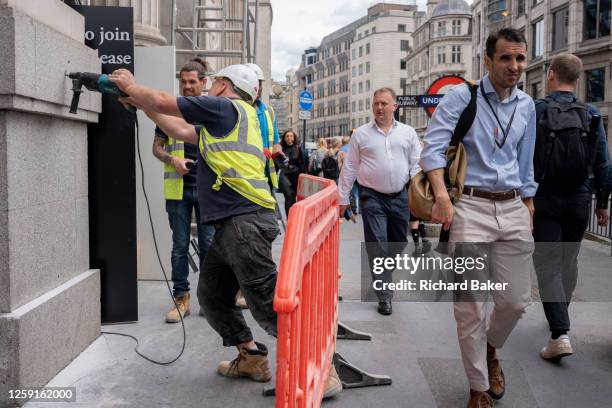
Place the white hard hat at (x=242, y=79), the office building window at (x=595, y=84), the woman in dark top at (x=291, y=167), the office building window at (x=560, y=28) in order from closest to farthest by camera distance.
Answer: the white hard hat at (x=242, y=79)
the woman in dark top at (x=291, y=167)
the office building window at (x=595, y=84)
the office building window at (x=560, y=28)

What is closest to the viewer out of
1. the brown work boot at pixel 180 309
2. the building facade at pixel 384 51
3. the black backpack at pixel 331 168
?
the brown work boot at pixel 180 309

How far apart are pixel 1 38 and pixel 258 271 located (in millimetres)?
1841

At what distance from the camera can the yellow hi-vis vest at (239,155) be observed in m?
3.96

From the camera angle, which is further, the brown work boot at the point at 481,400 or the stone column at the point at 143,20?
the stone column at the point at 143,20

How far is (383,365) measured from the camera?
4730 millimetres

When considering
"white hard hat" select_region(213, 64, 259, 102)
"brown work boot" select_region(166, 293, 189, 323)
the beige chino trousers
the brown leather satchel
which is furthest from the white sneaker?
"brown work boot" select_region(166, 293, 189, 323)

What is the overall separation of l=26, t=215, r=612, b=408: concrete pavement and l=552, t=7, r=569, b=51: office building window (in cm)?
4075

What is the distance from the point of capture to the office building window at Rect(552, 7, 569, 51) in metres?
43.1

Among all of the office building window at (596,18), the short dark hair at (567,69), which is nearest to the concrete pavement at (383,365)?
the short dark hair at (567,69)

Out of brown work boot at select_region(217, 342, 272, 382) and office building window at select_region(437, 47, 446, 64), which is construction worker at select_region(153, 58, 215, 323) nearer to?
brown work boot at select_region(217, 342, 272, 382)

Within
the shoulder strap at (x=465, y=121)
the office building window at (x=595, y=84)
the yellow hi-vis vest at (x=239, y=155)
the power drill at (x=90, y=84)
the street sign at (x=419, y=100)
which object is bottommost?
the yellow hi-vis vest at (x=239, y=155)

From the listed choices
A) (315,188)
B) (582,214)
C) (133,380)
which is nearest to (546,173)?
(582,214)

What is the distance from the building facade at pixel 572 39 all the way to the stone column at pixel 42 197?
35.7 m

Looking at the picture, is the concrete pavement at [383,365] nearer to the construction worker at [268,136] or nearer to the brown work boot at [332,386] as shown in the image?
the brown work boot at [332,386]
